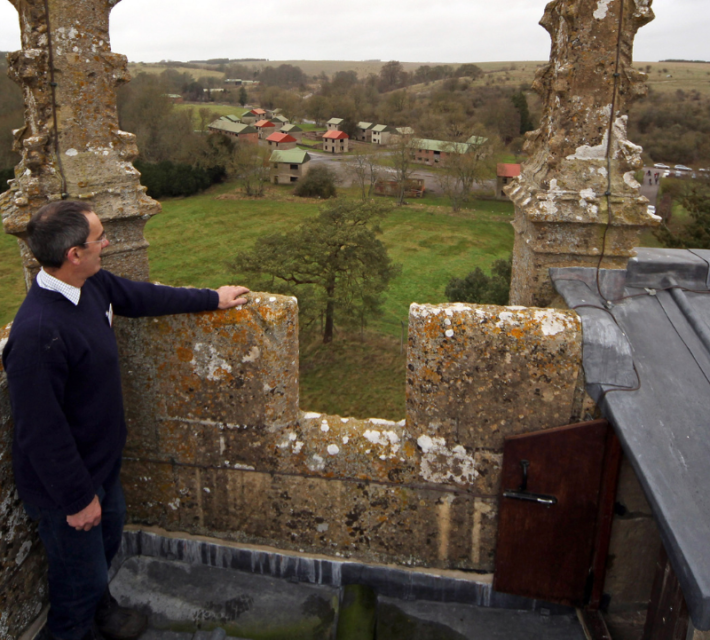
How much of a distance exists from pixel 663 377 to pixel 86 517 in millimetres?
2973

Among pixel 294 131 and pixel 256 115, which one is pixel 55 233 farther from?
pixel 256 115

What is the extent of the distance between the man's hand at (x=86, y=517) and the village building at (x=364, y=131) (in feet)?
243

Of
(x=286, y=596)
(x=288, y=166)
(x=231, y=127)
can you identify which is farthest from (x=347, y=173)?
(x=286, y=596)

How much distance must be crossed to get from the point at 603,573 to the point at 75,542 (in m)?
2.90

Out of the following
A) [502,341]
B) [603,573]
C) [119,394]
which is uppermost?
[502,341]

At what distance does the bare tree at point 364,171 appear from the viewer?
48.7 meters

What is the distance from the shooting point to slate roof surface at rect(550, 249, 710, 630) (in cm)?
232

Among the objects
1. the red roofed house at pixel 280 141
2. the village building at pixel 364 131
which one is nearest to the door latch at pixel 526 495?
the red roofed house at pixel 280 141

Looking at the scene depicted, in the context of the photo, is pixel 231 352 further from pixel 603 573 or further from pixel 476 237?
pixel 476 237

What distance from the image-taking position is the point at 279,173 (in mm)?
54719

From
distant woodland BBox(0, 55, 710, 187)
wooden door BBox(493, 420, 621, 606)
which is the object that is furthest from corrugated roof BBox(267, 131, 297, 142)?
wooden door BBox(493, 420, 621, 606)

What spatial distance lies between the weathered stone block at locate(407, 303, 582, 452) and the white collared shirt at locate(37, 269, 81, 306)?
1.70m

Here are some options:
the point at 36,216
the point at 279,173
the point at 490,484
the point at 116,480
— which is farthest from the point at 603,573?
the point at 279,173

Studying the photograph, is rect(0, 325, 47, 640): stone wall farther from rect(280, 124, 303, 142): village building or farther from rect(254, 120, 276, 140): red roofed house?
rect(280, 124, 303, 142): village building
